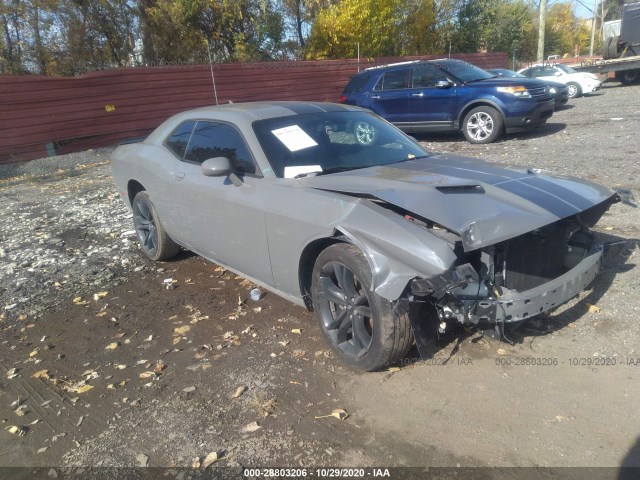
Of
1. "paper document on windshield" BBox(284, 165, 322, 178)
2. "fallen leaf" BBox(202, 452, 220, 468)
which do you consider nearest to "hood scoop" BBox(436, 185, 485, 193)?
"paper document on windshield" BBox(284, 165, 322, 178)

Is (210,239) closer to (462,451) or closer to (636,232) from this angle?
(462,451)

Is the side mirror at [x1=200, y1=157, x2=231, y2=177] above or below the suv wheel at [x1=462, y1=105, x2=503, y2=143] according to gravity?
above

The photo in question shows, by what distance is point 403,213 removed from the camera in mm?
3201

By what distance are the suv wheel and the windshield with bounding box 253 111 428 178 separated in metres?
6.70

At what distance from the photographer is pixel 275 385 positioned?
10.8 ft

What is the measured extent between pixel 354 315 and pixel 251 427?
2.95 ft

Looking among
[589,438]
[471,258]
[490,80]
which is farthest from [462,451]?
[490,80]

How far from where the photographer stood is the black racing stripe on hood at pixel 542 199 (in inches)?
123

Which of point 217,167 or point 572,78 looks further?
point 572,78

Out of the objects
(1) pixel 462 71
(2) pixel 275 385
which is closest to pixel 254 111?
(2) pixel 275 385

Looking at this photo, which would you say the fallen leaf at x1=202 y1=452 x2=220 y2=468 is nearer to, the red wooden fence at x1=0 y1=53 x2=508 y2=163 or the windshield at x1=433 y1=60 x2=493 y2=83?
the windshield at x1=433 y1=60 x2=493 y2=83

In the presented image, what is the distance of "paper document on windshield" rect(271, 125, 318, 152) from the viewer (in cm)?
402

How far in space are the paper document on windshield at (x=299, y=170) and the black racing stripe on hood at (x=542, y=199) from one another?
4.25 feet

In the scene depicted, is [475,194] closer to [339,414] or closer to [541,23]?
[339,414]
